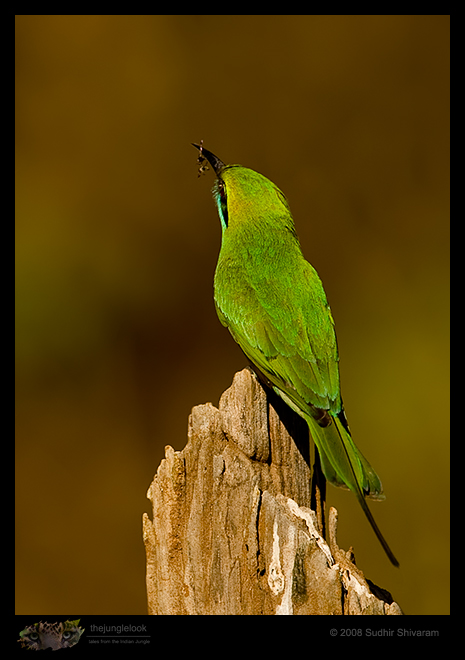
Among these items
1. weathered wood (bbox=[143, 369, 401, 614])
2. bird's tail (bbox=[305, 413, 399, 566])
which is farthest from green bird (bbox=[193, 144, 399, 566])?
weathered wood (bbox=[143, 369, 401, 614])

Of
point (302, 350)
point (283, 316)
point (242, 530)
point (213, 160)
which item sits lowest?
point (242, 530)

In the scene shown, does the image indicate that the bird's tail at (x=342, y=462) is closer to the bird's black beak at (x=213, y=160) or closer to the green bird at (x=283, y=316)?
→ the green bird at (x=283, y=316)

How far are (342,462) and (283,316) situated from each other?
667 millimetres

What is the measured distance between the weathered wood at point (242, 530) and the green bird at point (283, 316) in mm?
143

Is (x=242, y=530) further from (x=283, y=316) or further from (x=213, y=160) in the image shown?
(x=213, y=160)

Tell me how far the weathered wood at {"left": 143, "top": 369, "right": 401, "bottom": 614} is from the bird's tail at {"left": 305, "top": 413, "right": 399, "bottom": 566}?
0.10 meters

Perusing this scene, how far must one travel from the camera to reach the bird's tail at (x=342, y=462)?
243 cm

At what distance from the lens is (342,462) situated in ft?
8.03

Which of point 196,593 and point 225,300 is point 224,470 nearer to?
point 196,593

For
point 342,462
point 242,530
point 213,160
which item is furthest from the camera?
point 213,160

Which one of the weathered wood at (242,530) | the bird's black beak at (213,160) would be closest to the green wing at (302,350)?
the weathered wood at (242,530)

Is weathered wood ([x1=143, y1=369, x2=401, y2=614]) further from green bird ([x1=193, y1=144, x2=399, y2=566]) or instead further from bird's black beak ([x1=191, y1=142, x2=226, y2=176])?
bird's black beak ([x1=191, y1=142, x2=226, y2=176])

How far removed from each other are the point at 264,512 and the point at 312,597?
0.95ft

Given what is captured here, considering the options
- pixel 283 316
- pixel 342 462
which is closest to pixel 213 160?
pixel 283 316
